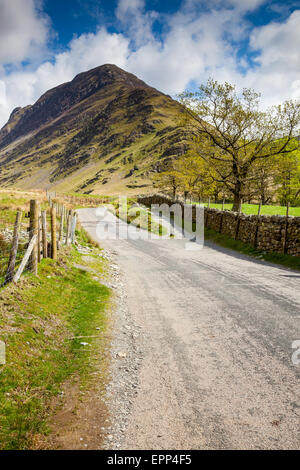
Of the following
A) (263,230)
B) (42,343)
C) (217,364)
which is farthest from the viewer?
(263,230)

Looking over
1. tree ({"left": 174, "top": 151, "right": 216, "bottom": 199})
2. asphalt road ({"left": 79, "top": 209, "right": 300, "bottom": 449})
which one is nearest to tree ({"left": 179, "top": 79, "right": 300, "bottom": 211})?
tree ({"left": 174, "top": 151, "right": 216, "bottom": 199})

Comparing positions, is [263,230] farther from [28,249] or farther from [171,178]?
[171,178]

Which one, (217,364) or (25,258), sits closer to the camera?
(217,364)

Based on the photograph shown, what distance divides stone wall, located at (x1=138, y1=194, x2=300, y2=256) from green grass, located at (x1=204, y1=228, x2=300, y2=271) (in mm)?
362

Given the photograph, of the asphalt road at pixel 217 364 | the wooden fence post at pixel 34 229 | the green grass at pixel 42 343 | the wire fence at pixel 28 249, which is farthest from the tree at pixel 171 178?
the green grass at pixel 42 343

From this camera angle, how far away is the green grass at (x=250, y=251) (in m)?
14.3

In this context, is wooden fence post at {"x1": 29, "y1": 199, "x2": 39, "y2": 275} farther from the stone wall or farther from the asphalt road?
the stone wall

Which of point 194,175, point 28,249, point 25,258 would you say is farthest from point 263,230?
point 194,175

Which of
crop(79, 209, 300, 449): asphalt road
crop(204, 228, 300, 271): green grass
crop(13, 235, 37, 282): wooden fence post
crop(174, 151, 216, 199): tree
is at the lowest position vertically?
crop(79, 209, 300, 449): asphalt road

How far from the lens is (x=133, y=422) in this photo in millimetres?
4168

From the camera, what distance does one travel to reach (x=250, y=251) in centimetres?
1766

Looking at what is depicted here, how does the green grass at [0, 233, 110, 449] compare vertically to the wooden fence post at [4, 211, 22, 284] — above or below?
below

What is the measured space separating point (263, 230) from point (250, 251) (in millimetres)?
1533

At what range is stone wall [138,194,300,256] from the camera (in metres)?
15.2
